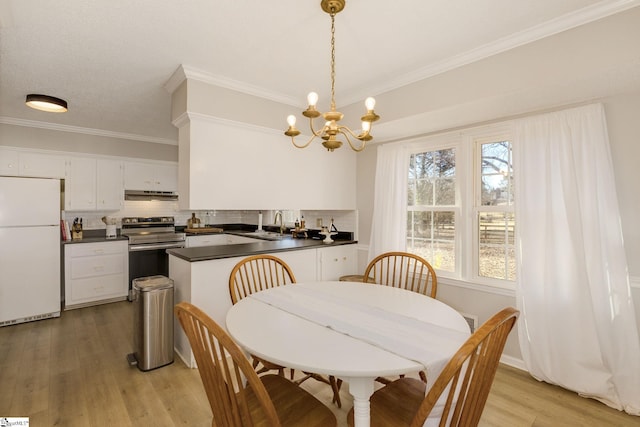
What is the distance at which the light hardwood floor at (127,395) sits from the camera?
1.90m

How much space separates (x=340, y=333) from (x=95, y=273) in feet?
13.5

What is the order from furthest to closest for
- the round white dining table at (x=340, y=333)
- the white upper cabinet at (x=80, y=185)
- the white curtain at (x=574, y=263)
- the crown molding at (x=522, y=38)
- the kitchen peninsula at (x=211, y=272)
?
the white upper cabinet at (x=80, y=185) → the kitchen peninsula at (x=211, y=272) → the white curtain at (x=574, y=263) → the crown molding at (x=522, y=38) → the round white dining table at (x=340, y=333)

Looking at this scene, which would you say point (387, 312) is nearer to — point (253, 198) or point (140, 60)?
point (253, 198)

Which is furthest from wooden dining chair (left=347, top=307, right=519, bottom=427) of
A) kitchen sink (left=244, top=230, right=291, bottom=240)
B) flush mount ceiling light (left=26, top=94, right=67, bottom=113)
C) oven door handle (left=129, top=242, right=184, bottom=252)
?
oven door handle (left=129, top=242, right=184, bottom=252)

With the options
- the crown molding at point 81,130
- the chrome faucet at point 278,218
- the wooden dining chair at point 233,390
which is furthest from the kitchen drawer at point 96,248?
the wooden dining chair at point 233,390

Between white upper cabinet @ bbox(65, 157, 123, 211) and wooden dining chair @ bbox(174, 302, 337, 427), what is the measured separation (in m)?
4.13

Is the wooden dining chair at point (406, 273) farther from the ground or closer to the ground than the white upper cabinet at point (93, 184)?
closer to the ground

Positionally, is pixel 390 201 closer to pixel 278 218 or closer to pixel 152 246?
pixel 278 218

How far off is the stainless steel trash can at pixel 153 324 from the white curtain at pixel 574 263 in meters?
2.87

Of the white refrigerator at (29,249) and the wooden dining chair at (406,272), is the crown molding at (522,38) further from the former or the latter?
the white refrigerator at (29,249)

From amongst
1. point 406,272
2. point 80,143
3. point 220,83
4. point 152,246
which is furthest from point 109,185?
point 406,272

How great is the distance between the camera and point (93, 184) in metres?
4.29

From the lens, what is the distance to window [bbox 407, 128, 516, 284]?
2.68m

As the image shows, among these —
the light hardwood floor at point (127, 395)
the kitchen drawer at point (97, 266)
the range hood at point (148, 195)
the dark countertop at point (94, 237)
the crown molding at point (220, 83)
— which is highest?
the crown molding at point (220, 83)
